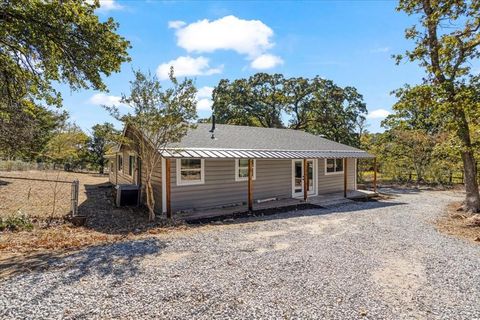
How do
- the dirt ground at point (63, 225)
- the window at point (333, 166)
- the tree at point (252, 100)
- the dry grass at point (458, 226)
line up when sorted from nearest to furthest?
the dirt ground at point (63, 225), the dry grass at point (458, 226), the window at point (333, 166), the tree at point (252, 100)

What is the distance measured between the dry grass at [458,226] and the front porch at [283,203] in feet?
13.0

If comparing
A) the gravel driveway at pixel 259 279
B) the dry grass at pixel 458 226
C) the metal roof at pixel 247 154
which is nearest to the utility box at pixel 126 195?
the metal roof at pixel 247 154

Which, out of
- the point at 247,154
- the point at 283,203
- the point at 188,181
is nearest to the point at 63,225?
the point at 188,181

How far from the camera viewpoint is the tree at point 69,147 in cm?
2869

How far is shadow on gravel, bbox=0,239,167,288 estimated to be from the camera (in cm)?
426

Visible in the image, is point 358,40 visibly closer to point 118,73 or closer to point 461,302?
point 118,73

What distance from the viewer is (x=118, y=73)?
301 inches

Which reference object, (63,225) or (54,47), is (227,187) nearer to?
(63,225)

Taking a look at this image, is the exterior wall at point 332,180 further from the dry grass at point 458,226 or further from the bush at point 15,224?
the bush at point 15,224

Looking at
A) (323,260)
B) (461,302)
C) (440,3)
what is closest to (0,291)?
(323,260)

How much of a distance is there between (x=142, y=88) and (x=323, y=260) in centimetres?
676

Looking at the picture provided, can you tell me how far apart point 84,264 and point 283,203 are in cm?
829

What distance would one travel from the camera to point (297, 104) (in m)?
25.5

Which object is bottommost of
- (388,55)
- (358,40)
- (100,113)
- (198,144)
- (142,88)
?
(198,144)
